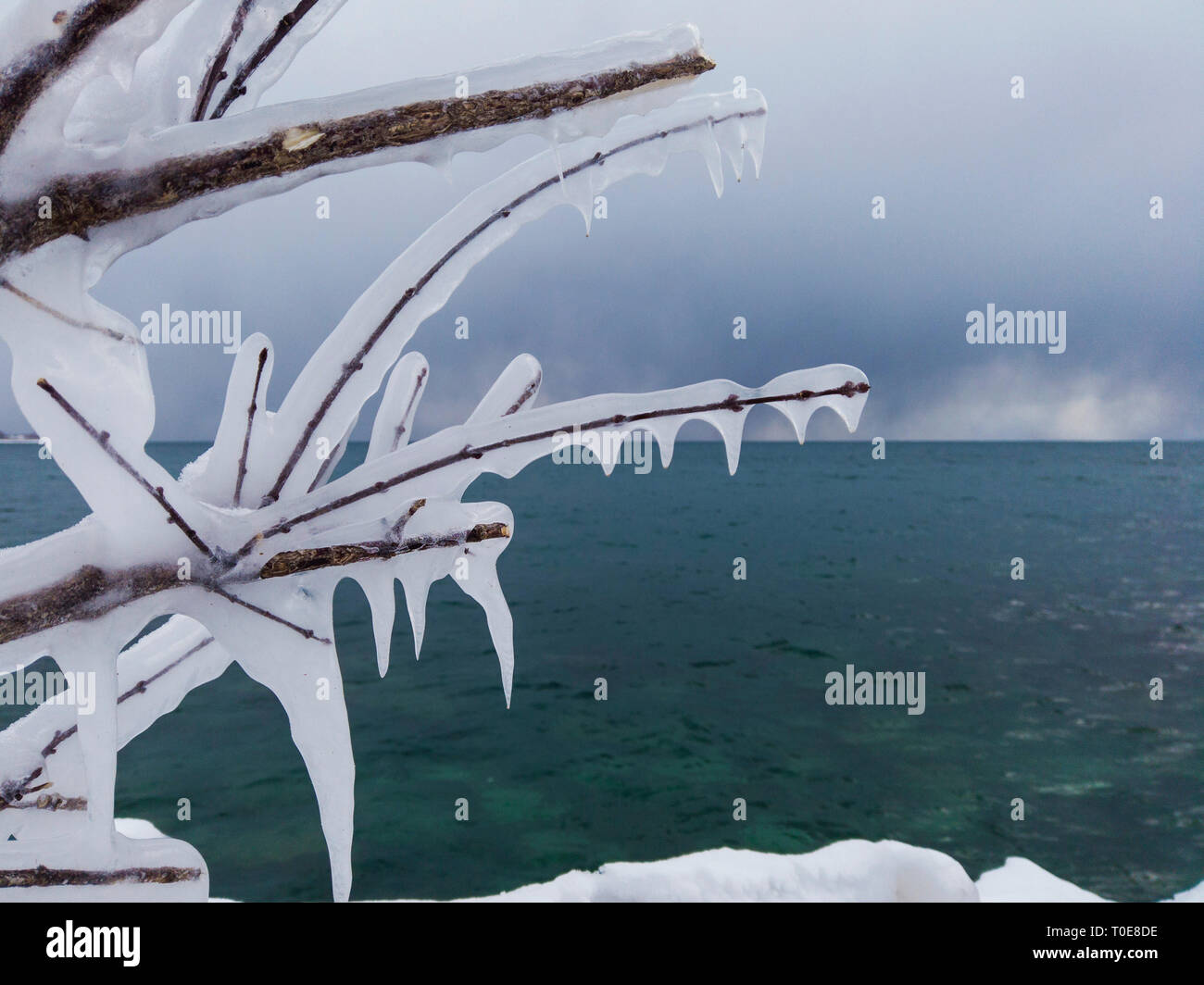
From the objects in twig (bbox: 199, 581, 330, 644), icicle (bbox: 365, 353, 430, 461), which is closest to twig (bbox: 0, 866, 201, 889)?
twig (bbox: 199, 581, 330, 644)

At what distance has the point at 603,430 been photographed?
1089 mm

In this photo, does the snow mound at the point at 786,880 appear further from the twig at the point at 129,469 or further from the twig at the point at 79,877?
the twig at the point at 129,469

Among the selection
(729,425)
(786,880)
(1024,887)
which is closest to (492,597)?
(729,425)

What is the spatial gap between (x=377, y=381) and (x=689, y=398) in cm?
50

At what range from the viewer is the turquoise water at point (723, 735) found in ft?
19.1

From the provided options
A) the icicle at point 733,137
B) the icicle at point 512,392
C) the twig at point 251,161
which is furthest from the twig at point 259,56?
the icicle at point 733,137

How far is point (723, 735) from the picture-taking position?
7688 mm

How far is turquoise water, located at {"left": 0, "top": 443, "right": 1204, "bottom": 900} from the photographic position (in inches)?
230

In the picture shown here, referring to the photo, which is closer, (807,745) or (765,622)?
(807,745)

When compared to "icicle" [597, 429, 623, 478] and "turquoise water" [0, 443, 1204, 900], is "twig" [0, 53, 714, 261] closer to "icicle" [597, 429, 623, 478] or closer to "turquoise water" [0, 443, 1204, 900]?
"icicle" [597, 429, 623, 478]

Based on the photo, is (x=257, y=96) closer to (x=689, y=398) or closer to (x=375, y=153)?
(x=375, y=153)

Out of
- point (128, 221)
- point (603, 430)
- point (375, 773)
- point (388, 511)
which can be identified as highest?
point (128, 221)
